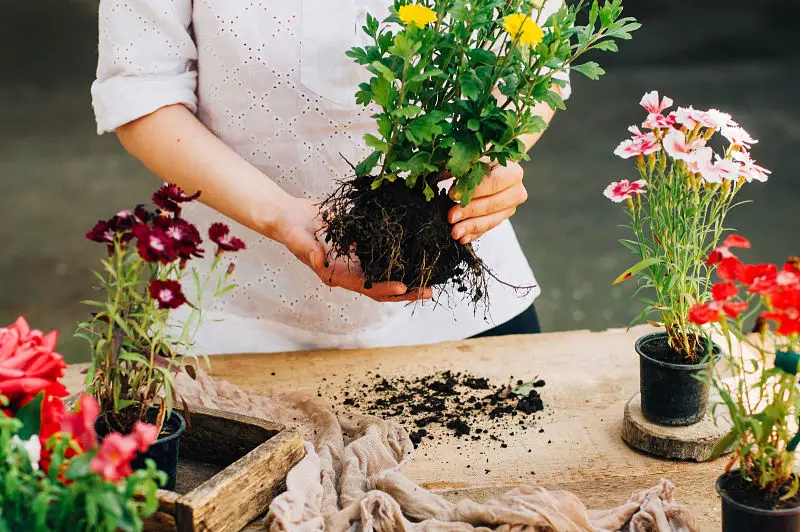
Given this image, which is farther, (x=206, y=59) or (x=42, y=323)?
(x=42, y=323)

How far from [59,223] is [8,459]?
17.8 ft

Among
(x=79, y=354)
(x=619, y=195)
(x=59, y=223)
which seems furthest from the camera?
(x=59, y=223)

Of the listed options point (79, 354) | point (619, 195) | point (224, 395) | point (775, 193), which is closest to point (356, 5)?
point (619, 195)

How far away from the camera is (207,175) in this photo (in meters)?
1.66

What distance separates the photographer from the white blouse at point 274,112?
168cm

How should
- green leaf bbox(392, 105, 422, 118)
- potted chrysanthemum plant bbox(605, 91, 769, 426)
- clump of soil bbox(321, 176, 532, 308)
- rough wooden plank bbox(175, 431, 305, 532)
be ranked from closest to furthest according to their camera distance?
rough wooden plank bbox(175, 431, 305, 532)
green leaf bbox(392, 105, 422, 118)
potted chrysanthemum plant bbox(605, 91, 769, 426)
clump of soil bbox(321, 176, 532, 308)

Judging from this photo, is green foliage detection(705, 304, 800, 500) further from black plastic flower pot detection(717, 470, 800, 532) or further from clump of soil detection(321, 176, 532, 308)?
clump of soil detection(321, 176, 532, 308)

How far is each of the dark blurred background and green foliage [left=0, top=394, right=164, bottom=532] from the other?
13.4 feet

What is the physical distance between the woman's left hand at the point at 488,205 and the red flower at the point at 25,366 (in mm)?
720

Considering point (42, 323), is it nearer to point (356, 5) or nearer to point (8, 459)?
point (356, 5)

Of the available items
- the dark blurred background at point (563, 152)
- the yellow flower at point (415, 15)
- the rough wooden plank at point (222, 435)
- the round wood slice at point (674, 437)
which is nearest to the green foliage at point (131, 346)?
the rough wooden plank at point (222, 435)

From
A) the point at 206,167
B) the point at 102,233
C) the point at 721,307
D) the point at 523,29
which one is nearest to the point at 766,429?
the point at 721,307

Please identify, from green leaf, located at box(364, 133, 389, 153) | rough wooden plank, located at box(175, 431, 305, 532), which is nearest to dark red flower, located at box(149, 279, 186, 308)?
rough wooden plank, located at box(175, 431, 305, 532)

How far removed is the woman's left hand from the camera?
1.50 m
